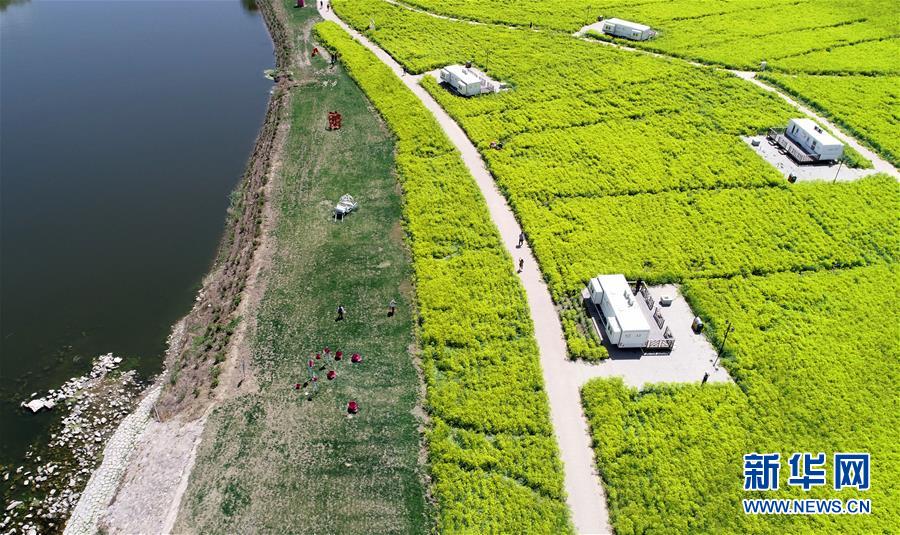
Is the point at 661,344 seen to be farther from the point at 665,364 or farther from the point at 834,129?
the point at 834,129

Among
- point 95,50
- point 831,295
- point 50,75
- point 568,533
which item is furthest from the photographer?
point 95,50

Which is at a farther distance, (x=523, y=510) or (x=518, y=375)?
(x=518, y=375)

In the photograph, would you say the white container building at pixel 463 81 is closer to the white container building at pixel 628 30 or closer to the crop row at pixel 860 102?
the white container building at pixel 628 30

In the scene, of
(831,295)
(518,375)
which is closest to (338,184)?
(518,375)

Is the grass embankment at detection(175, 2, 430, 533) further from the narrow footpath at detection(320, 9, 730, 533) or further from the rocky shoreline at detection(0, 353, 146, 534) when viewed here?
the narrow footpath at detection(320, 9, 730, 533)

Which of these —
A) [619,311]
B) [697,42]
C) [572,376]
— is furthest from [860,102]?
[572,376]

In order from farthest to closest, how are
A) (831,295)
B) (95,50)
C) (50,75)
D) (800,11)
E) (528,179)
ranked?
(800,11), (95,50), (50,75), (528,179), (831,295)

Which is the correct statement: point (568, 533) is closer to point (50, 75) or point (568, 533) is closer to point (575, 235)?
point (575, 235)
